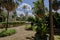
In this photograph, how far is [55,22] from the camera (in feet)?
106

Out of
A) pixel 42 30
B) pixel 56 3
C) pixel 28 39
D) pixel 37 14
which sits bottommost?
pixel 28 39

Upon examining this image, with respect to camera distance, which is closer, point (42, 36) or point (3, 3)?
point (42, 36)

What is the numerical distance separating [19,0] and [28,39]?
8838mm

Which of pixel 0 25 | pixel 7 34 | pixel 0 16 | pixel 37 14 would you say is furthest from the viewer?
pixel 0 16

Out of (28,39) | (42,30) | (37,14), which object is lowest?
(28,39)

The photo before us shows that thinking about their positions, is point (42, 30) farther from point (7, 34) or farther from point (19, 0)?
point (19, 0)

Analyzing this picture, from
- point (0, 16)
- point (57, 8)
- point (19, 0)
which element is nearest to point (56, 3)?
point (57, 8)

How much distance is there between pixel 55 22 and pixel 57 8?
308 inches

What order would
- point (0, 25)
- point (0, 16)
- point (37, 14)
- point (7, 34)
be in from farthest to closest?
point (0, 16), point (37, 14), point (0, 25), point (7, 34)

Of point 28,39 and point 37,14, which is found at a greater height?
point 37,14

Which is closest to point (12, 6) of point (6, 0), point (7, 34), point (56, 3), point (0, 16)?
point (6, 0)

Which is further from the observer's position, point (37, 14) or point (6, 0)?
point (37, 14)

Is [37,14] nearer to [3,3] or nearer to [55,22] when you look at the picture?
[55,22]

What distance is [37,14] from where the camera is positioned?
39.2 m
